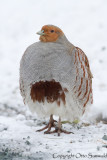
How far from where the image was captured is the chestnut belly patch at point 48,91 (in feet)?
14.7

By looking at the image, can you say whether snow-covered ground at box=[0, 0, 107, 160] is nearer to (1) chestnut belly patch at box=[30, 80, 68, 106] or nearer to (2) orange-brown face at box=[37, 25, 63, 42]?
(1) chestnut belly patch at box=[30, 80, 68, 106]

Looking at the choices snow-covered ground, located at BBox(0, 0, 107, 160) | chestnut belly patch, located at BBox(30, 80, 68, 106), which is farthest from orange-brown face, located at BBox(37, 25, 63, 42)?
snow-covered ground, located at BBox(0, 0, 107, 160)

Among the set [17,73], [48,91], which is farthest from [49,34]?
[17,73]

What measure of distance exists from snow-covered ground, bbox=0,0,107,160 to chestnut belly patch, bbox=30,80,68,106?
0.53 m

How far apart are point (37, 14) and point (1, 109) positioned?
209 inches

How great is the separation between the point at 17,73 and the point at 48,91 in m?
A: 3.87

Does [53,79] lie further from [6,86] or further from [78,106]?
[6,86]

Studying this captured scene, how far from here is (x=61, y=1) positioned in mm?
11219

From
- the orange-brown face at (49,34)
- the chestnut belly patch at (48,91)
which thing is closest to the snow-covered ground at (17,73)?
the chestnut belly patch at (48,91)

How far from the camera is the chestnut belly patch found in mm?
4492

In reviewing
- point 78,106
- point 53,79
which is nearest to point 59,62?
point 53,79

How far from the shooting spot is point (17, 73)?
326 inches

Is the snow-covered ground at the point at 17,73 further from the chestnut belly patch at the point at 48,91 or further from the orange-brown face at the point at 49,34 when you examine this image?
the orange-brown face at the point at 49,34

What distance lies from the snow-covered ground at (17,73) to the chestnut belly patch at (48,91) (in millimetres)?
534
